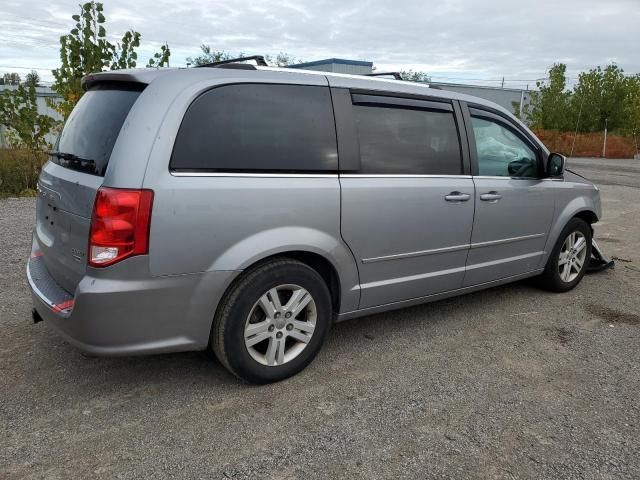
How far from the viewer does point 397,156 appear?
3.54 metres

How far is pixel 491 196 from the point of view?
400 centimetres

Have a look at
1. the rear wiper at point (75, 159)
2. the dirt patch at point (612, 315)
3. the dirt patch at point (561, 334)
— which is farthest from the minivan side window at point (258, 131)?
the dirt patch at point (612, 315)

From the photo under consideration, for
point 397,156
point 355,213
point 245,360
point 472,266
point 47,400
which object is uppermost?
point 397,156

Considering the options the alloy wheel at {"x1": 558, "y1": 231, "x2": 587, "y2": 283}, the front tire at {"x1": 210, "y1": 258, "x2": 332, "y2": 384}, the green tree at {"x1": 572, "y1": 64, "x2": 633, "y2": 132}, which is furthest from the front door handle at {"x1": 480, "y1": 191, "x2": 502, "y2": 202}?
the green tree at {"x1": 572, "y1": 64, "x2": 633, "y2": 132}

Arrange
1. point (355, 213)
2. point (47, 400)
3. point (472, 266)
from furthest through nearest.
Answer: point (472, 266), point (355, 213), point (47, 400)

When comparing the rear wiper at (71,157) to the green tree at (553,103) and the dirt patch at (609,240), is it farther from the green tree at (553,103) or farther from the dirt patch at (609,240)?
the green tree at (553,103)

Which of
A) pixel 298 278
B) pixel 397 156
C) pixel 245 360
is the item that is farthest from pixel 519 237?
pixel 245 360

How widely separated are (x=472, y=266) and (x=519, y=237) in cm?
59

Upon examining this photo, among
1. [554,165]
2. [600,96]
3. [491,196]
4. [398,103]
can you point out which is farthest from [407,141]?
[600,96]

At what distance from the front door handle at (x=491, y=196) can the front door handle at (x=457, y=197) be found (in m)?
0.17

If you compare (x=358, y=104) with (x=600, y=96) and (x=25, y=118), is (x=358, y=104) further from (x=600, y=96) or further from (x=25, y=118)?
(x=600, y=96)

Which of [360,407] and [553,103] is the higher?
[553,103]

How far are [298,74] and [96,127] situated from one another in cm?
120

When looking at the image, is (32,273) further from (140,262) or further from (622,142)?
(622,142)
